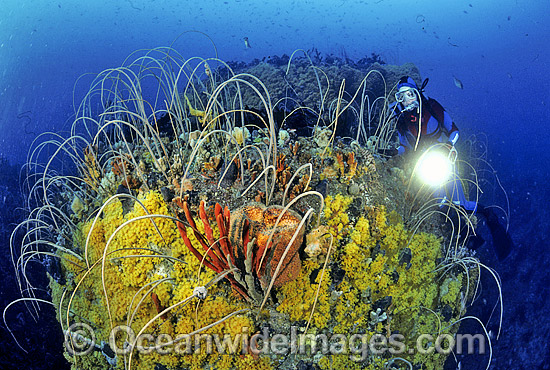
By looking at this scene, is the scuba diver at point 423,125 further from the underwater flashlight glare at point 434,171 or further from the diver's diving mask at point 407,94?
the underwater flashlight glare at point 434,171

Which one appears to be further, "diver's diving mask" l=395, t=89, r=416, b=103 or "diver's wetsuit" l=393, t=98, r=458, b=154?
"diver's wetsuit" l=393, t=98, r=458, b=154

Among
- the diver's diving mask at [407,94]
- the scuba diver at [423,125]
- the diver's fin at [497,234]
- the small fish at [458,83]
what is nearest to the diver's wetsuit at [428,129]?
the scuba diver at [423,125]

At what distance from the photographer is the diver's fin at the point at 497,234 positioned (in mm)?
5223

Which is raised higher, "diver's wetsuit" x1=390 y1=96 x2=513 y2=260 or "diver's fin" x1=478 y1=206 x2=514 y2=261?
"diver's wetsuit" x1=390 y1=96 x2=513 y2=260

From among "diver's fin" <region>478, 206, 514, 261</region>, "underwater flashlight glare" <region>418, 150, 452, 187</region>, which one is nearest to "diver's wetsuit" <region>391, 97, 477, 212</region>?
"underwater flashlight glare" <region>418, 150, 452, 187</region>

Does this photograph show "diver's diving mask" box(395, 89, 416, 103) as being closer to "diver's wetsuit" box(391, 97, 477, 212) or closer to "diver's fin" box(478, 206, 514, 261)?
"diver's wetsuit" box(391, 97, 477, 212)

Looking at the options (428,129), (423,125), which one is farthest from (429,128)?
(423,125)

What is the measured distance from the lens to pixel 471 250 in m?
4.66

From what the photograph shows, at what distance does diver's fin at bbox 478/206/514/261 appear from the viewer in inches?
206

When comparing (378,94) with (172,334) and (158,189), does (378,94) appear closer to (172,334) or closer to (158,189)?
(158,189)

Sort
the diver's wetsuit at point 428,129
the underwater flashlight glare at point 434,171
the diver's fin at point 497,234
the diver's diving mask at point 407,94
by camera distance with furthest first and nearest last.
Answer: the diver's fin at point 497,234, the diver's wetsuit at point 428,129, the diver's diving mask at point 407,94, the underwater flashlight glare at point 434,171

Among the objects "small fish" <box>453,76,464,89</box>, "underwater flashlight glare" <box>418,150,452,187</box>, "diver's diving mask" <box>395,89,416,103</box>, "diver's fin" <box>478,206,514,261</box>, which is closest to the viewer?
"underwater flashlight glare" <box>418,150,452,187</box>

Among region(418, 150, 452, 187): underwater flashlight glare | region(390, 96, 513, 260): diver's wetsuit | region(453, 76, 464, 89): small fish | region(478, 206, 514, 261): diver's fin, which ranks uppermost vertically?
region(453, 76, 464, 89): small fish

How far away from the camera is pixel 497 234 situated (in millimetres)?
5223
